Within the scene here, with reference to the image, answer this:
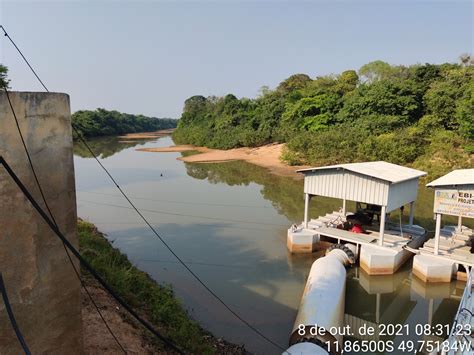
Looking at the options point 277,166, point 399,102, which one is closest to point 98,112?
point 277,166

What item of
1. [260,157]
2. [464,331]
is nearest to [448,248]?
[464,331]

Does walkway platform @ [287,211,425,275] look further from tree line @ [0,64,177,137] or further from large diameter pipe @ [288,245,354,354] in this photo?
tree line @ [0,64,177,137]

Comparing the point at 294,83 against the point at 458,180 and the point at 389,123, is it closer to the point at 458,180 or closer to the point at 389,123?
the point at 389,123

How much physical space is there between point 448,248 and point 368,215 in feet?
10.7

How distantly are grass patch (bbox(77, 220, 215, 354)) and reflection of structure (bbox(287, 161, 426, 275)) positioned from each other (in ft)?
20.0

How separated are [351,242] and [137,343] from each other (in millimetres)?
8771

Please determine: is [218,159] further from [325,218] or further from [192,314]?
[192,314]

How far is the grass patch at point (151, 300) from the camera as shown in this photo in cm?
768

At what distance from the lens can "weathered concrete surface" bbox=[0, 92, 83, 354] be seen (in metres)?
4.14

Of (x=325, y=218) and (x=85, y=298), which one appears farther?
(x=325, y=218)

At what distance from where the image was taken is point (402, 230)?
14.8 m

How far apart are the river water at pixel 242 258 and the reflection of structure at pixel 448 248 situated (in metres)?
0.40

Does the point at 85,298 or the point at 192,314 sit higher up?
the point at 85,298
